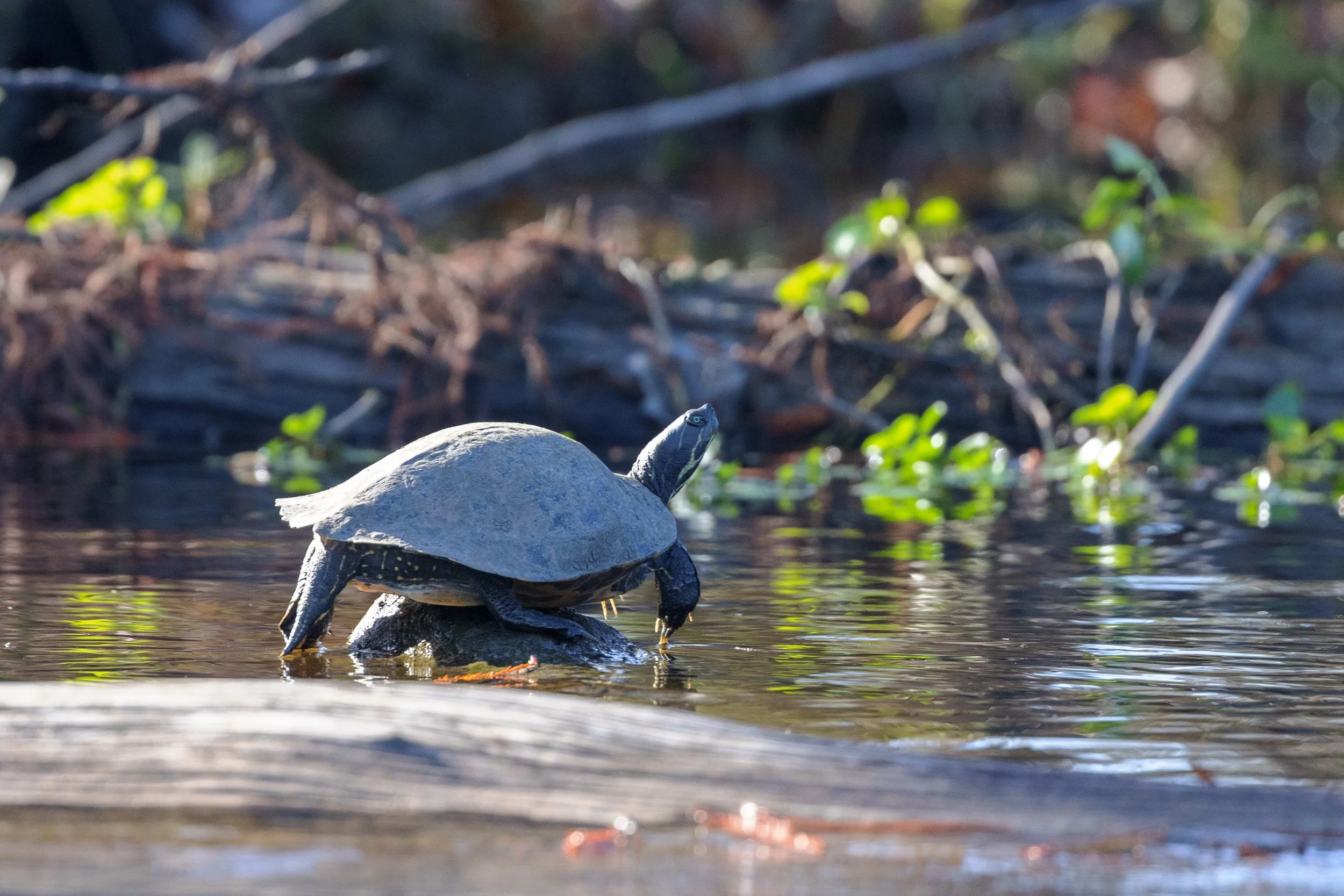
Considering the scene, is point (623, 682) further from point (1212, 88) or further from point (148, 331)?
point (1212, 88)

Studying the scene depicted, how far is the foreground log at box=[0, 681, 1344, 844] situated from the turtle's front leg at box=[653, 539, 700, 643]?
115 cm

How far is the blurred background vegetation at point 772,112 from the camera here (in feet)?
51.8

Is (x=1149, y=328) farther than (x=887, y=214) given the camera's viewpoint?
No

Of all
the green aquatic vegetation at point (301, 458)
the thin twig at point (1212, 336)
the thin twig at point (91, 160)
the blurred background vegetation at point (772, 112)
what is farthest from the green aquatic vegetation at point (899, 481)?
the blurred background vegetation at point (772, 112)

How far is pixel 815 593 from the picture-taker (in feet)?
13.5

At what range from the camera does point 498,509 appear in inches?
133

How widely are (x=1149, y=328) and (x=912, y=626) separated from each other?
4.01 metres

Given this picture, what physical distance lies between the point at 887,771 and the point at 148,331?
6361mm

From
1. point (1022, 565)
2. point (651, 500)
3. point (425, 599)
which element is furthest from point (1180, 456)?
point (425, 599)

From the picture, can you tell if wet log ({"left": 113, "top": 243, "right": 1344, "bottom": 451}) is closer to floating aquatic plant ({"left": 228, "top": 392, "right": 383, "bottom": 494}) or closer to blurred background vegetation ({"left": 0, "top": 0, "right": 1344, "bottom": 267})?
floating aquatic plant ({"left": 228, "top": 392, "right": 383, "bottom": 494})

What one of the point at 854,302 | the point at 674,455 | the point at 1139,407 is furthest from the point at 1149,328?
the point at 674,455

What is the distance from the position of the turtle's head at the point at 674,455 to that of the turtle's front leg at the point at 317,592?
0.83 metres

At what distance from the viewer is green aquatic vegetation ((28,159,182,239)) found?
7.79m

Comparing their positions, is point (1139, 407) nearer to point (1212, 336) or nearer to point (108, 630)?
point (1212, 336)
